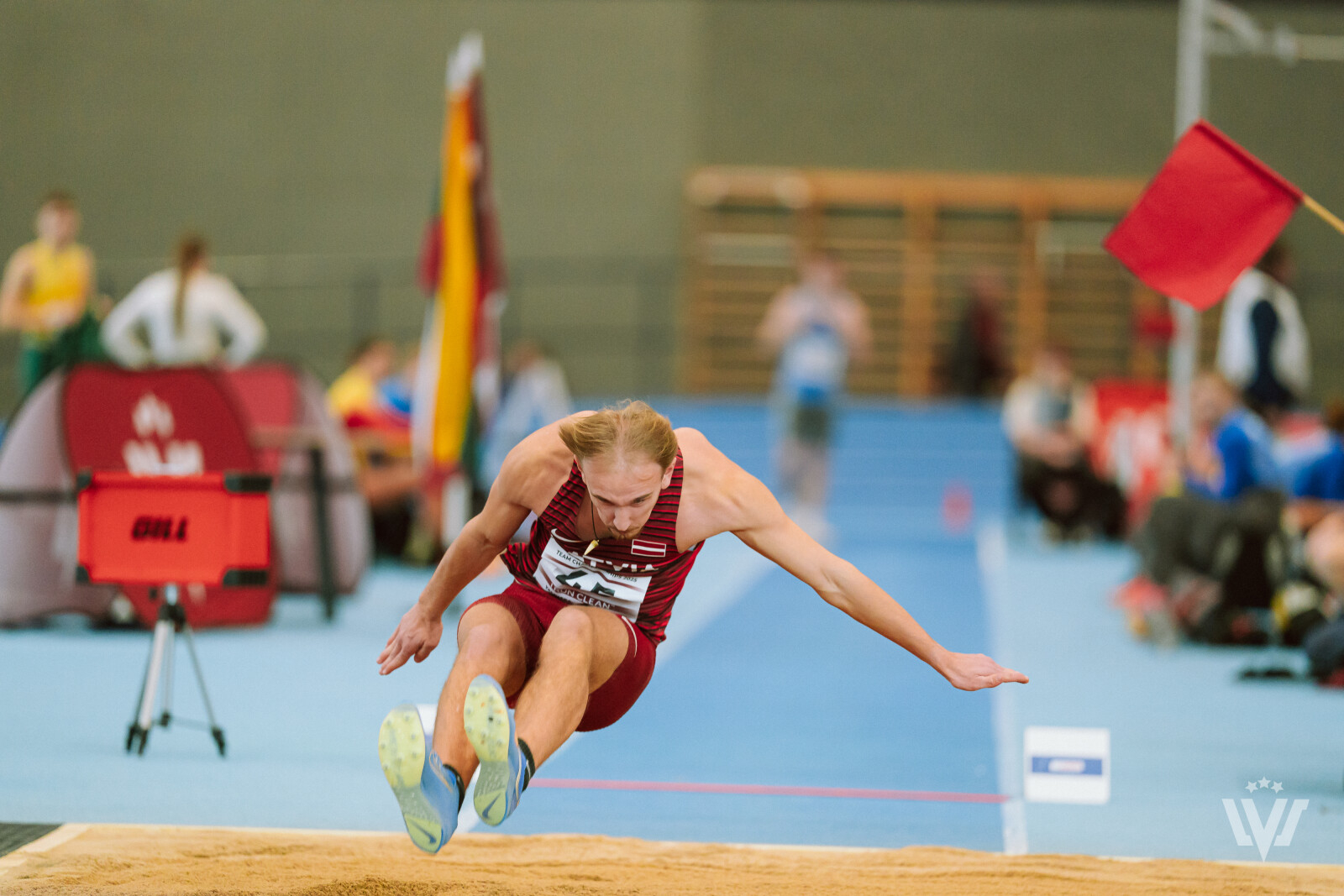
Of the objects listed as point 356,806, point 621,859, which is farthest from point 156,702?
point 621,859

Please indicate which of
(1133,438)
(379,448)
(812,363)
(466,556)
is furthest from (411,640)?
(1133,438)

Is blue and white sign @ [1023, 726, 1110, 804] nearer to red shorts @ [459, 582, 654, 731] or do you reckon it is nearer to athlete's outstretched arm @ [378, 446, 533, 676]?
red shorts @ [459, 582, 654, 731]

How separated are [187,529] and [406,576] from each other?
4496 mm

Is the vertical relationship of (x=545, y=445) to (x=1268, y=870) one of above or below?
above

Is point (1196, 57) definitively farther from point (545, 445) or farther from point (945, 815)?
point (545, 445)

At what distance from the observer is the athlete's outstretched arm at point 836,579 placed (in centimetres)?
302

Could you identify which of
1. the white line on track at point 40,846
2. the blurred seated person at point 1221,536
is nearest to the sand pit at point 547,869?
the white line on track at point 40,846

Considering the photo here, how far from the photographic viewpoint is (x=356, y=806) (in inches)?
156

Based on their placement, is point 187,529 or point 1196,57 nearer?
point 187,529

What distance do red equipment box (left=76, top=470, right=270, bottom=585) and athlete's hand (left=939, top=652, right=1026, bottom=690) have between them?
2214 millimetres

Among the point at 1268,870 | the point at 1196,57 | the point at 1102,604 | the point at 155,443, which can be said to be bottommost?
the point at 1102,604

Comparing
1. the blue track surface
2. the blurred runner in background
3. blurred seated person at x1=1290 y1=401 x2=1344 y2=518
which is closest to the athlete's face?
the blue track surface

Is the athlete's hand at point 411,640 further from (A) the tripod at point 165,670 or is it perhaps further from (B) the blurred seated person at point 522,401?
(B) the blurred seated person at point 522,401

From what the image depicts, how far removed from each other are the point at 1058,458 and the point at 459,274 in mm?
5734
